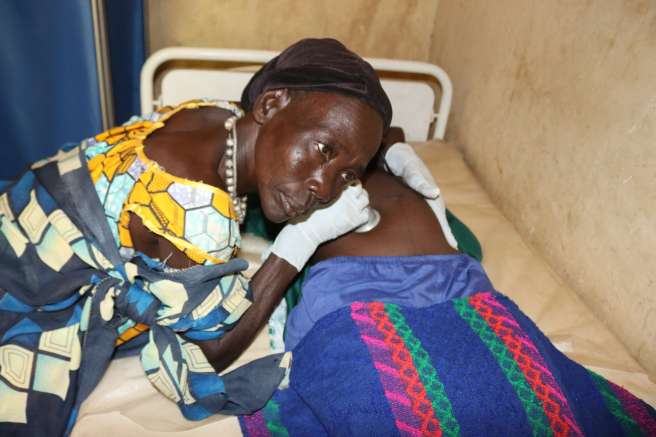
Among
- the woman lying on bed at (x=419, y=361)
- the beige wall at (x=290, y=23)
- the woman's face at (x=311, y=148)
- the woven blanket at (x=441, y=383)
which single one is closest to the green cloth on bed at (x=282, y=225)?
the woman lying on bed at (x=419, y=361)

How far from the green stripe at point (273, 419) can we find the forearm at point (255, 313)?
149mm

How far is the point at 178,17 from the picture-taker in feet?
6.57

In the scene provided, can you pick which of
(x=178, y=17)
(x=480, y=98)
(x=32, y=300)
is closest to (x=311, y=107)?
(x=32, y=300)

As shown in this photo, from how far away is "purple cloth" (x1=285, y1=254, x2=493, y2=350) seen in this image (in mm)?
1227

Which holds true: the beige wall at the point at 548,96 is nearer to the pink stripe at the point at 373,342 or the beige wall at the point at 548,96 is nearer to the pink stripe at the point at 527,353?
the pink stripe at the point at 527,353

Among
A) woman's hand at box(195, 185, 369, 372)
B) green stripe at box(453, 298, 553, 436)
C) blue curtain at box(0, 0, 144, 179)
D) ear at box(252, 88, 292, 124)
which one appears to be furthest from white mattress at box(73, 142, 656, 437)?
blue curtain at box(0, 0, 144, 179)

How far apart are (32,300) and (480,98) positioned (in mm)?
1559

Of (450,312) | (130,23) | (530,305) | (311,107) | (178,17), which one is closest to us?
(311,107)

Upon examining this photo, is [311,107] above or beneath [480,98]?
above

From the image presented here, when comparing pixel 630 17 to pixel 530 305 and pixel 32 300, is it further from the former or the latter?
pixel 32 300

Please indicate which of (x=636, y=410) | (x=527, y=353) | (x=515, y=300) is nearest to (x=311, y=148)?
(x=527, y=353)

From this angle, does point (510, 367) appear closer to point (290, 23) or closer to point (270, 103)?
point (270, 103)

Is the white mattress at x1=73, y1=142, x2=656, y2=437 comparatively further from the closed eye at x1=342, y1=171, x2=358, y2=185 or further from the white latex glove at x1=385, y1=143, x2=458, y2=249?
the closed eye at x1=342, y1=171, x2=358, y2=185

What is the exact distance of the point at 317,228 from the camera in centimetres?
130
